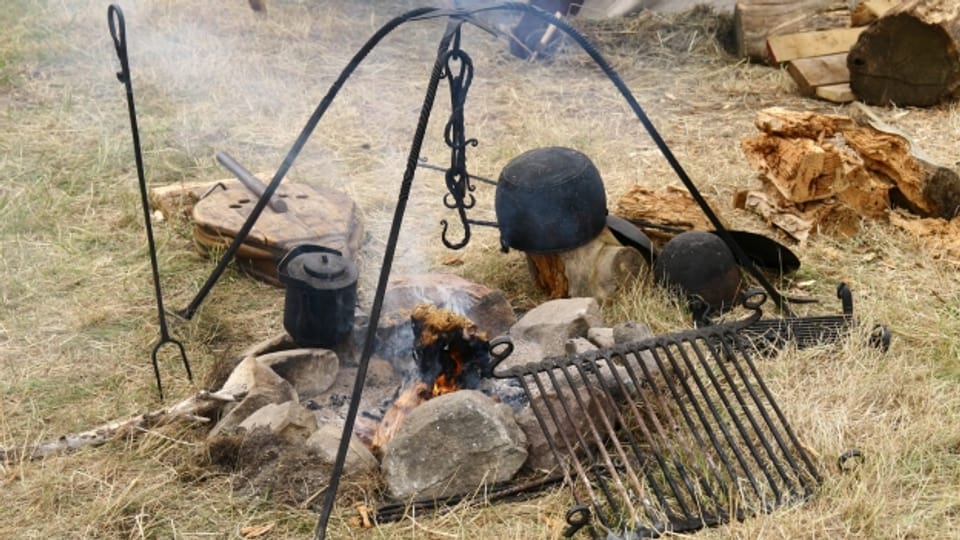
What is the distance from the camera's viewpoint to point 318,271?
4039 mm

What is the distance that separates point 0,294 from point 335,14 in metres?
5.48

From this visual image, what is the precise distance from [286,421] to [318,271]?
2.71 ft

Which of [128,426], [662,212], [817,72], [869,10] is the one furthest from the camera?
[869,10]

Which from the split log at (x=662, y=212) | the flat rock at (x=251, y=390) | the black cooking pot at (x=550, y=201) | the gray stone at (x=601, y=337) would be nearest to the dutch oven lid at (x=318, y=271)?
the flat rock at (x=251, y=390)

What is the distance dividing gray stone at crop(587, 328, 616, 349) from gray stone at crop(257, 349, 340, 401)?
3.36 feet

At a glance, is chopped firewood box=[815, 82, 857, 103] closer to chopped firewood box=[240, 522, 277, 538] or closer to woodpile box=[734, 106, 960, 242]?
woodpile box=[734, 106, 960, 242]

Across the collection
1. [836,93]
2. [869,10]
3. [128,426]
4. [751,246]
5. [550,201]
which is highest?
[869,10]

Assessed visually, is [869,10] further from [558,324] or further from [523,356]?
[523,356]

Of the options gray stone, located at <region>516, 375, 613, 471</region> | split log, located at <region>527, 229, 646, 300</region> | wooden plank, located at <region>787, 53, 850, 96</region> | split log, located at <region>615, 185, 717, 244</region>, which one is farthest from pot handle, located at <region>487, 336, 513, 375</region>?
wooden plank, located at <region>787, 53, 850, 96</region>

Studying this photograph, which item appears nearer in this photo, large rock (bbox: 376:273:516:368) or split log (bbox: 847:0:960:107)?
large rock (bbox: 376:273:516:368)

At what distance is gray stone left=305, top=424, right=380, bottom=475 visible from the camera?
10.8 feet

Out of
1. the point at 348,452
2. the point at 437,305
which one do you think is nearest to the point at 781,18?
the point at 437,305

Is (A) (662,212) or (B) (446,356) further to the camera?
(A) (662,212)

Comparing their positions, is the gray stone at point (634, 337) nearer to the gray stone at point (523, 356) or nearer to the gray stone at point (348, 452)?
the gray stone at point (523, 356)
